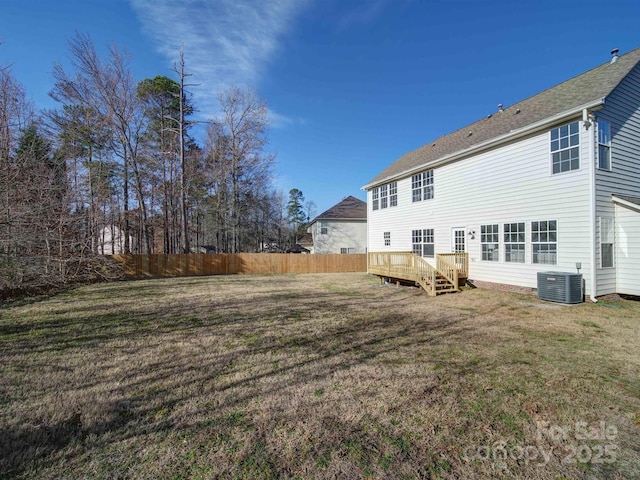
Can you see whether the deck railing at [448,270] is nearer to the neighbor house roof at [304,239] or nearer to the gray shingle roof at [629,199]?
the gray shingle roof at [629,199]

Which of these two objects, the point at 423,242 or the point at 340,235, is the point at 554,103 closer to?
the point at 423,242

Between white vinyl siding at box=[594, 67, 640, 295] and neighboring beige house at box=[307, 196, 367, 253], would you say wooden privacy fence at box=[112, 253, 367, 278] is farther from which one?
white vinyl siding at box=[594, 67, 640, 295]

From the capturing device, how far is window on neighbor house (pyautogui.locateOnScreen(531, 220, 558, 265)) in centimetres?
862

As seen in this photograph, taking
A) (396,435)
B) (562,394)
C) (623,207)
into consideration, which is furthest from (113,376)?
(623,207)

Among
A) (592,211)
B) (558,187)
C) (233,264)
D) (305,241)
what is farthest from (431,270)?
(305,241)

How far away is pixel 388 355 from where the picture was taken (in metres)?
4.47

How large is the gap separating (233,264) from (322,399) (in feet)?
62.1

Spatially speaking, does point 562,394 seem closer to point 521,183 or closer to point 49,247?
point 521,183

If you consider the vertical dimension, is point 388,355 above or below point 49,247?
below

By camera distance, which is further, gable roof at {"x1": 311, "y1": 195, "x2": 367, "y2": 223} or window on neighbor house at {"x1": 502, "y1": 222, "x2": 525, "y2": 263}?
gable roof at {"x1": 311, "y1": 195, "x2": 367, "y2": 223}

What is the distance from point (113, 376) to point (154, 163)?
2126 centimetres

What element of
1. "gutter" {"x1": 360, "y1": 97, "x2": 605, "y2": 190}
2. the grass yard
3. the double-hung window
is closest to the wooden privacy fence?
the double-hung window

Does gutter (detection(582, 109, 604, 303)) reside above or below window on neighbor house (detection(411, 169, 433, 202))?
below

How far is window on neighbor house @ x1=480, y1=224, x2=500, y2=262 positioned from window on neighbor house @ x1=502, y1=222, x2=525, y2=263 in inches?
11.6
